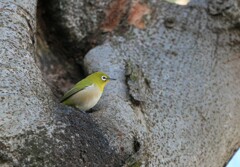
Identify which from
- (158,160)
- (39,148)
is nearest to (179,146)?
(158,160)

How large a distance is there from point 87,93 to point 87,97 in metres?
0.04

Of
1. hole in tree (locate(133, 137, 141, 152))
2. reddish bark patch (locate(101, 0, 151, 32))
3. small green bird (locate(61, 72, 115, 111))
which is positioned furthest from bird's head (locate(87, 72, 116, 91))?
hole in tree (locate(133, 137, 141, 152))

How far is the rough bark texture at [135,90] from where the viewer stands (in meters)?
1.67

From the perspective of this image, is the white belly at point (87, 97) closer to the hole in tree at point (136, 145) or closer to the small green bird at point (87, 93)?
the small green bird at point (87, 93)

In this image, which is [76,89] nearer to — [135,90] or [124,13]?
[135,90]

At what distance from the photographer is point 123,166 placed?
1.77 metres

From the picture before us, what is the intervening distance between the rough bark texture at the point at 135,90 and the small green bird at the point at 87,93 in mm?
74

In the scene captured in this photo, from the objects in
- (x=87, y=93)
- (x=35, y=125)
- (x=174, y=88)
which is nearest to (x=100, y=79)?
(x=87, y=93)

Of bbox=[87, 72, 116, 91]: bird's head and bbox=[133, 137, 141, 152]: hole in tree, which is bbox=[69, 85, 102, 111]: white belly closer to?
bbox=[87, 72, 116, 91]: bird's head

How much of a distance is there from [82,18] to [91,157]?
1.24m

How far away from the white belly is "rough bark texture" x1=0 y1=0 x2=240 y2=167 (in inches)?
4.0

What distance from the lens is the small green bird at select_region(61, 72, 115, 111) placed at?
234 cm

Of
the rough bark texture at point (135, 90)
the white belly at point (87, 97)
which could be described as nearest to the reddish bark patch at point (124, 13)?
the rough bark texture at point (135, 90)

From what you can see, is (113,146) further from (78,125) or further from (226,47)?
(226,47)
